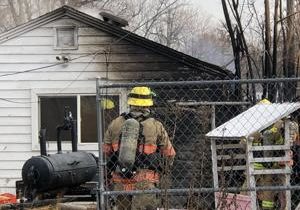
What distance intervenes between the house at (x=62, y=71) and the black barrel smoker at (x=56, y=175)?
230 cm

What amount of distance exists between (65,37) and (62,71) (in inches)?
25.3

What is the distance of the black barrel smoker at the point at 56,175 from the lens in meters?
8.28

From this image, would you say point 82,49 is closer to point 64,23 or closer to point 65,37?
point 65,37

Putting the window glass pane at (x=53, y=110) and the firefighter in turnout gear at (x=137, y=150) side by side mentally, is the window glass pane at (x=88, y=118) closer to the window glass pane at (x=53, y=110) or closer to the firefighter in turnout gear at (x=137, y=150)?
the window glass pane at (x=53, y=110)

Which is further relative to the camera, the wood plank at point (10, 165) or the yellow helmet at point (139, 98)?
the wood plank at point (10, 165)

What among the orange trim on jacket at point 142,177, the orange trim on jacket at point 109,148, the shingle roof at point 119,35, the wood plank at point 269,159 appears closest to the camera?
the orange trim on jacket at point 142,177

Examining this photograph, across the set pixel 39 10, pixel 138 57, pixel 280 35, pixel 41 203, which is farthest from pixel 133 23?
pixel 41 203

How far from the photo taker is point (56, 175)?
8320 mm

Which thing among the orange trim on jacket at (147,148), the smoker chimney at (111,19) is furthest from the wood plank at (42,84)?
the orange trim on jacket at (147,148)

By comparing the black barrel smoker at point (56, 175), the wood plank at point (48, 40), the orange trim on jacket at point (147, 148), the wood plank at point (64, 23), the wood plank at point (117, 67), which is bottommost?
the black barrel smoker at point (56, 175)

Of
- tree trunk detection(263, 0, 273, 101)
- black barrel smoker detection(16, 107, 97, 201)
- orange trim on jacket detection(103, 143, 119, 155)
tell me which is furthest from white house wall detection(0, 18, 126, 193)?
orange trim on jacket detection(103, 143, 119, 155)

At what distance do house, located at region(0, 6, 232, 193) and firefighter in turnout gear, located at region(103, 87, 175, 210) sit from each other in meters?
4.88

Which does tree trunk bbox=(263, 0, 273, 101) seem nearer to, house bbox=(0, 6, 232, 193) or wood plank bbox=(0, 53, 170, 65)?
house bbox=(0, 6, 232, 193)

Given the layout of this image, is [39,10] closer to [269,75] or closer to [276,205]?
[269,75]
